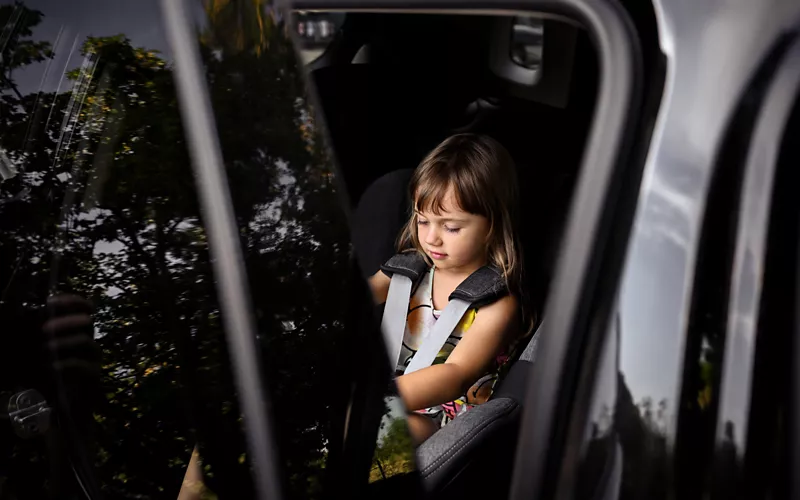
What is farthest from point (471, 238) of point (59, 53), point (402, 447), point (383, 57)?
point (59, 53)

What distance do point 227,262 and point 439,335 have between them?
928 mm

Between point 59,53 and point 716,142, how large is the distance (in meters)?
0.90

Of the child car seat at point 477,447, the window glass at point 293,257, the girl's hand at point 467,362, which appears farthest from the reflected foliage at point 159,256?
the girl's hand at point 467,362

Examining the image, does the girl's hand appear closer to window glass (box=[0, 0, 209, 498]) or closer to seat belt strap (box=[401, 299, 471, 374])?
seat belt strap (box=[401, 299, 471, 374])

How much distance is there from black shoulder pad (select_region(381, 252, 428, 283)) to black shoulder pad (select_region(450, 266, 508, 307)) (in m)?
0.15

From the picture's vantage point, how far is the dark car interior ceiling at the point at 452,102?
6.23 ft

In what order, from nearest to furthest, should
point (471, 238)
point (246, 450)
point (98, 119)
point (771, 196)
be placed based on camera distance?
point (771, 196)
point (246, 450)
point (98, 119)
point (471, 238)

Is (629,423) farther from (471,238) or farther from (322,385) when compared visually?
(471,238)

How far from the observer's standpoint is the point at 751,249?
2.66 ft

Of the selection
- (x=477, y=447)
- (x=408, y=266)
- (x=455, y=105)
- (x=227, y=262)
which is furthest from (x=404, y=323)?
(x=227, y=262)

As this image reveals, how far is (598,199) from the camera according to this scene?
0.86 m

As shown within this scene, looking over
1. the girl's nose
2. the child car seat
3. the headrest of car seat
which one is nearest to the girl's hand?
the child car seat

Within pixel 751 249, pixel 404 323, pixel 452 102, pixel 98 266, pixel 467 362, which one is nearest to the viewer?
pixel 751 249

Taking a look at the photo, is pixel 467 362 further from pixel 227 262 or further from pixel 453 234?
pixel 227 262
